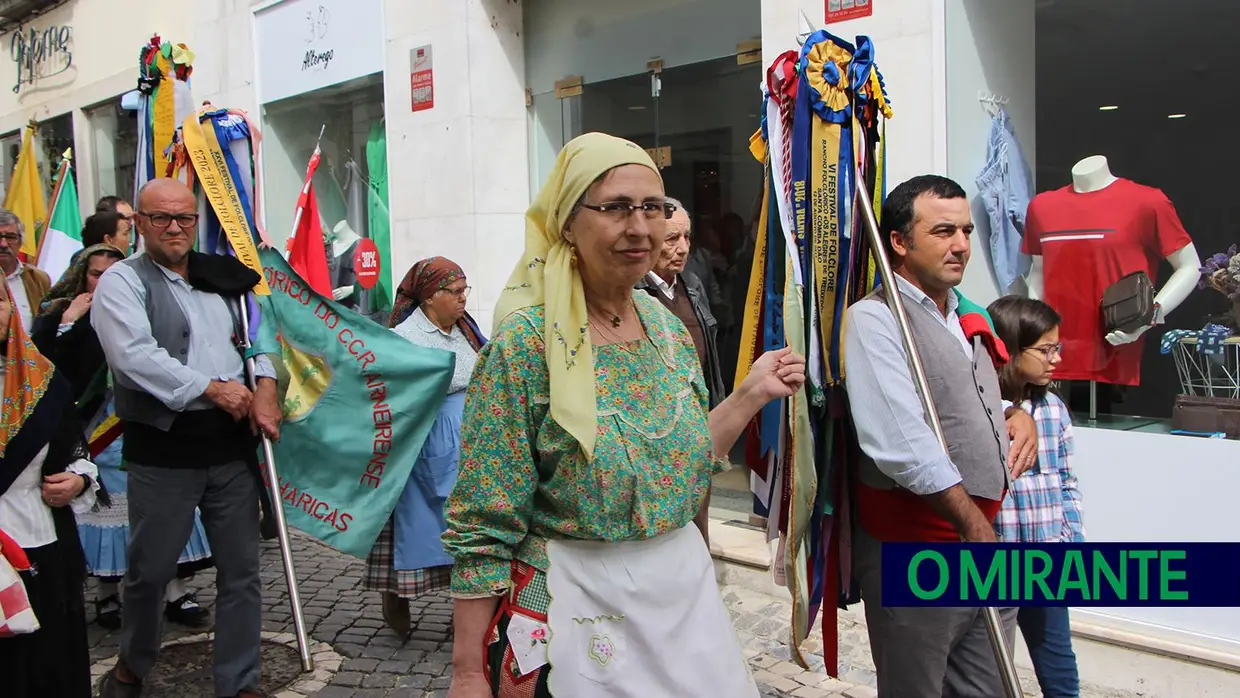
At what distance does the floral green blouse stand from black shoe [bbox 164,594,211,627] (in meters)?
3.91

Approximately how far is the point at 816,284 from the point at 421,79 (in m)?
6.12

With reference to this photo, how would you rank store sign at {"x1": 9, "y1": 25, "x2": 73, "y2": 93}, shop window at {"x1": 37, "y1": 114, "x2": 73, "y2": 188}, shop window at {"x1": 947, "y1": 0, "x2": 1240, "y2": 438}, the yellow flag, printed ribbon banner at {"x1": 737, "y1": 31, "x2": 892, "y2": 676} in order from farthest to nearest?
shop window at {"x1": 37, "y1": 114, "x2": 73, "y2": 188} → store sign at {"x1": 9, "y1": 25, "x2": 73, "y2": 93} → the yellow flag → shop window at {"x1": 947, "y1": 0, "x2": 1240, "y2": 438} → printed ribbon banner at {"x1": 737, "y1": 31, "x2": 892, "y2": 676}

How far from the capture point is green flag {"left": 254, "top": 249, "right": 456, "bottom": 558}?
5.10 meters

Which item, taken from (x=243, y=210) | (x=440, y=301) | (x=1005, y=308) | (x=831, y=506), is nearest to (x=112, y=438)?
(x=243, y=210)

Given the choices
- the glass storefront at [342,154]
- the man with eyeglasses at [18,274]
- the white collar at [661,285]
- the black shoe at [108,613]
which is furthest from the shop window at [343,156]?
the white collar at [661,285]

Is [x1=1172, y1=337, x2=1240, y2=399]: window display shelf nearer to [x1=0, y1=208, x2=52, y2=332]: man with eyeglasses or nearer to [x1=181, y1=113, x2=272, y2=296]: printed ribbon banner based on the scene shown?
[x1=181, y1=113, x2=272, y2=296]: printed ribbon banner

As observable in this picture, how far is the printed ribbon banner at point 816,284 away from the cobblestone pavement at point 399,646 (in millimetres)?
1314

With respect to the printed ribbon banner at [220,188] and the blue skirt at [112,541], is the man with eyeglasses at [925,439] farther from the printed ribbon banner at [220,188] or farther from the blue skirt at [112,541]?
the blue skirt at [112,541]

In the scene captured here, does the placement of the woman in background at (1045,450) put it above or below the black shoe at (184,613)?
above

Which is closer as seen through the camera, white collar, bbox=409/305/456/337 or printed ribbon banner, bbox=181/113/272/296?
printed ribbon banner, bbox=181/113/272/296

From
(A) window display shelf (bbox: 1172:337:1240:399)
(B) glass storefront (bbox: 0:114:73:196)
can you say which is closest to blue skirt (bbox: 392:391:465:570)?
(A) window display shelf (bbox: 1172:337:1240:399)

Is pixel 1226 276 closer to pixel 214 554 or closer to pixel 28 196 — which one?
pixel 214 554

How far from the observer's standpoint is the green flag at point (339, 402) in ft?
16.7

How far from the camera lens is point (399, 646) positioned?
5148 mm
